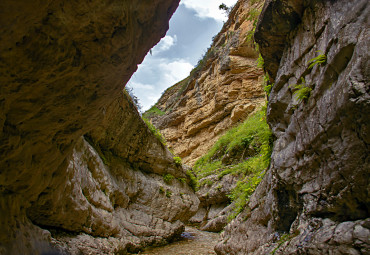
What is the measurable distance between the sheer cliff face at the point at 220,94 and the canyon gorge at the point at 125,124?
14003mm

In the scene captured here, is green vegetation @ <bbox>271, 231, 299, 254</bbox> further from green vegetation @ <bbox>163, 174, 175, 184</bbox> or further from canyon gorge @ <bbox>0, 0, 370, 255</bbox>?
green vegetation @ <bbox>163, 174, 175, 184</bbox>

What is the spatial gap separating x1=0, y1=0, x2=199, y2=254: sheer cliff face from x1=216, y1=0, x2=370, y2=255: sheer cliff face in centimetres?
266

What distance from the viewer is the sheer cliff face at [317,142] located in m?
2.70

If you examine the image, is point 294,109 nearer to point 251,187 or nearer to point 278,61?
point 278,61

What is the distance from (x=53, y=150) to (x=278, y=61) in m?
5.82

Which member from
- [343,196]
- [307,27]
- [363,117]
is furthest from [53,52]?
[307,27]

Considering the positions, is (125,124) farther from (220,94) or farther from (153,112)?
(153,112)

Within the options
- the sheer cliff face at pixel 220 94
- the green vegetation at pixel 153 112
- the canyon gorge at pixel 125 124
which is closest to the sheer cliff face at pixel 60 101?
the canyon gorge at pixel 125 124

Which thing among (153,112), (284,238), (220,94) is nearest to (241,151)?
(220,94)

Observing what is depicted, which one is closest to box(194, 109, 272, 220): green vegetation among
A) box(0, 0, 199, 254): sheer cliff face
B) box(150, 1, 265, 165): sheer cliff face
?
box(150, 1, 265, 165): sheer cliff face

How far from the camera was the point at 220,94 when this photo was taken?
2142cm

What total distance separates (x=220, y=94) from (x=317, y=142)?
1838 centimetres

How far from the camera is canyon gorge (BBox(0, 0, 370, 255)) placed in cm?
248

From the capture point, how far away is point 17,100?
8.59 ft
